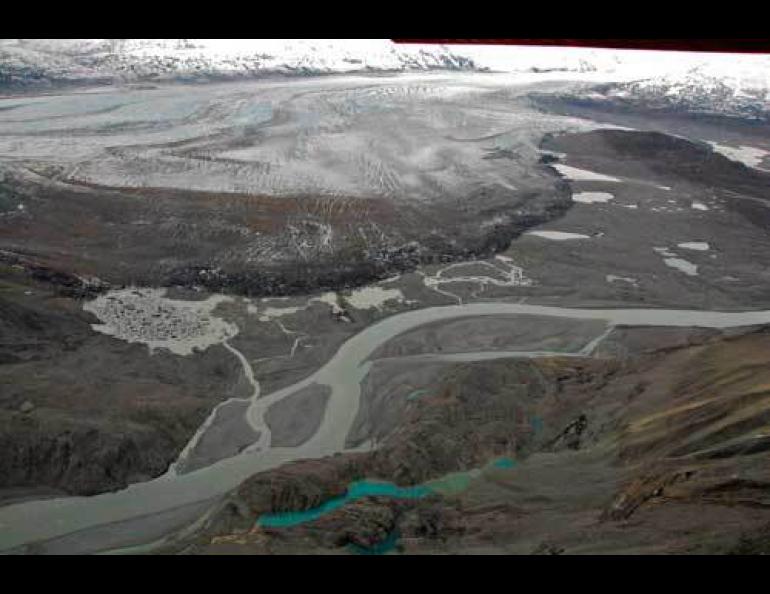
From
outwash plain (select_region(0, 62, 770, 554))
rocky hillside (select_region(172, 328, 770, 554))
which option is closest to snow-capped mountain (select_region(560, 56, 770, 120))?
Result: outwash plain (select_region(0, 62, 770, 554))

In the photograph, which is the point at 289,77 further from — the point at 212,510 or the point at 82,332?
the point at 212,510

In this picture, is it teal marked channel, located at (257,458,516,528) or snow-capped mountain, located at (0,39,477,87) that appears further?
snow-capped mountain, located at (0,39,477,87)

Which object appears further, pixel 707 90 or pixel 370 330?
pixel 707 90

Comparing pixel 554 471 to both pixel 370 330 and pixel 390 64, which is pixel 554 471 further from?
pixel 390 64

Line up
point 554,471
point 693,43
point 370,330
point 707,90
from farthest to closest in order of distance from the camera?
point 707,90 → point 370,330 → point 693,43 → point 554,471

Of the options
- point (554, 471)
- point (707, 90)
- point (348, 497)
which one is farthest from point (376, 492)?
point (707, 90)

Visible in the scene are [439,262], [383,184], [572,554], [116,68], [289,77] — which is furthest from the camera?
[289,77]

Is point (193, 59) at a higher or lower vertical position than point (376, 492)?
higher

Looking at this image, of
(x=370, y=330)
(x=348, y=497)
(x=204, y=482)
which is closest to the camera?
(x=348, y=497)

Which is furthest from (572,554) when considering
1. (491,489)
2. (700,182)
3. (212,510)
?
(700,182)

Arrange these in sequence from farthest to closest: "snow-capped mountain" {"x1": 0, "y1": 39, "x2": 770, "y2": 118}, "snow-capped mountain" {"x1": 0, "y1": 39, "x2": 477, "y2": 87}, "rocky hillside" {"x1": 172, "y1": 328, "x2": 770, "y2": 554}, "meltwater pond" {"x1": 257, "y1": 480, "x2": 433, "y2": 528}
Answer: "snow-capped mountain" {"x1": 0, "y1": 39, "x2": 770, "y2": 118}, "snow-capped mountain" {"x1": 0, "y1": 39, "x2": 477, "y2": 87}, "meltwater pond" {"x1": 257, "y1": 480, "x2": 433, "y2": 528}, "rocky hillside" {"x1": 172, "y1": 328, "x2": 770, "y2": 554}

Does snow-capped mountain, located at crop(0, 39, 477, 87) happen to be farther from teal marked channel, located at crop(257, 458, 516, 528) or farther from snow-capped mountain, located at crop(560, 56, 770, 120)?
teal marked channel, located at crop(257, 458, 516, 528)
